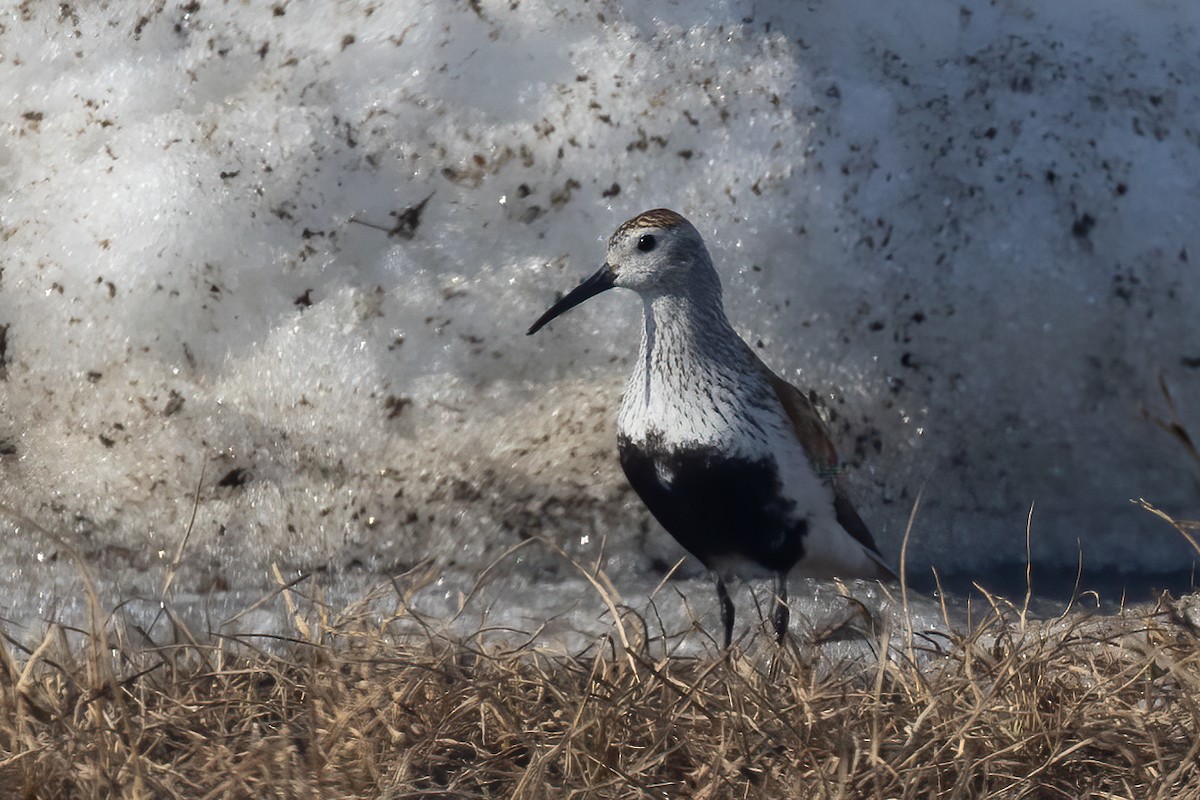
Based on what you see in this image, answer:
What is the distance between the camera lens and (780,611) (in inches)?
109

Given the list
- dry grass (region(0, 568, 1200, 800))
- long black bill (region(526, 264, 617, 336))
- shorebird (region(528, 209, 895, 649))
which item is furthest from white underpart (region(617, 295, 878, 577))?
dry grass (region(0, 568, 1200, 800))

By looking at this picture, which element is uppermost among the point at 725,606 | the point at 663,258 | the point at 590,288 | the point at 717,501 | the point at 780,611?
the point at 663,258

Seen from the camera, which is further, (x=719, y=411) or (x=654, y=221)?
(x=654, y=221)

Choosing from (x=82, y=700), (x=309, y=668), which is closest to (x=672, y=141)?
(x=309, y=668)

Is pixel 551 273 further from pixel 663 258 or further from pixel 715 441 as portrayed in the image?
pixel 715 441

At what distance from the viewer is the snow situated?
3.31 m

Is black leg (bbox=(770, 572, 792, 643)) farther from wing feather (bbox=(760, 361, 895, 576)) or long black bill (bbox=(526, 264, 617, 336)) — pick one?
long black bill (bbox=(526, 264, 617, 336))

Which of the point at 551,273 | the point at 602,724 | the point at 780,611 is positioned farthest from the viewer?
the point at 551,273

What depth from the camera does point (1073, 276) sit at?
3385 mm

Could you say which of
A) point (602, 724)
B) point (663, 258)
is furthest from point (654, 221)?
point (602, 724)

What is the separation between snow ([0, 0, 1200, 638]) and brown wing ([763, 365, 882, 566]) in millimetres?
295

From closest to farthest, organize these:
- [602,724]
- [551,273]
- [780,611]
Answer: [602,724]
[780,611]
[551,273]

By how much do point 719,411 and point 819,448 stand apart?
287mm

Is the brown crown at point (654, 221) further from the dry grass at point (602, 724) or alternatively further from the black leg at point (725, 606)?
the dry grass at point (602, 724)
